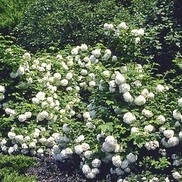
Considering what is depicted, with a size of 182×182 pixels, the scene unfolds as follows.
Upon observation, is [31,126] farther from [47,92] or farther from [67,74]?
[67,74]

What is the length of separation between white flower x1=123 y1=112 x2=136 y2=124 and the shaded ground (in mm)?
523

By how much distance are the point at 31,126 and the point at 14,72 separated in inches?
29.1

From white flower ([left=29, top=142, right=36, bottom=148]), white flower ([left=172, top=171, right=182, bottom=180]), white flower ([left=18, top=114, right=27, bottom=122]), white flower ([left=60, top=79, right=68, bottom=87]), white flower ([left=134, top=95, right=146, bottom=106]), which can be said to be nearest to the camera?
white flower ([left=172, top=171, right=182, bottom=180])

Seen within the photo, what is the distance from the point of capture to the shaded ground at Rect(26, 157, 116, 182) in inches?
199

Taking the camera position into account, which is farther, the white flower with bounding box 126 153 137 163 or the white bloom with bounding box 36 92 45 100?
the white bloom with bounding box 36 92 45 100

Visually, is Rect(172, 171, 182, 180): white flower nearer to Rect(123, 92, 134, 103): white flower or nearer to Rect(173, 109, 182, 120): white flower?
Rect(173, 109, 182, 120): white flower

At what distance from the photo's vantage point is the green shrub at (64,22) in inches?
294

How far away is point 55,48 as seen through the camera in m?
7.46

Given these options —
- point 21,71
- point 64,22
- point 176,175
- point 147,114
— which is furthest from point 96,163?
point 64,22

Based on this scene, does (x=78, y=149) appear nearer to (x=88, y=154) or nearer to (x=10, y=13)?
(x=88, y=154)

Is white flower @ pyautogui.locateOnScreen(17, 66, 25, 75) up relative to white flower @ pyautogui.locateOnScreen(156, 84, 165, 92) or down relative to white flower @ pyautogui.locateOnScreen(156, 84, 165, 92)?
down

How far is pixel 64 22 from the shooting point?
25.5 ft

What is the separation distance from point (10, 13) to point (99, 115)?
182 inches

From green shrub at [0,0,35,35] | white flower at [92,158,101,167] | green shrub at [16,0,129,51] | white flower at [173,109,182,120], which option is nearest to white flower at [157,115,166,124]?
white flower at [173,109,182,120]
